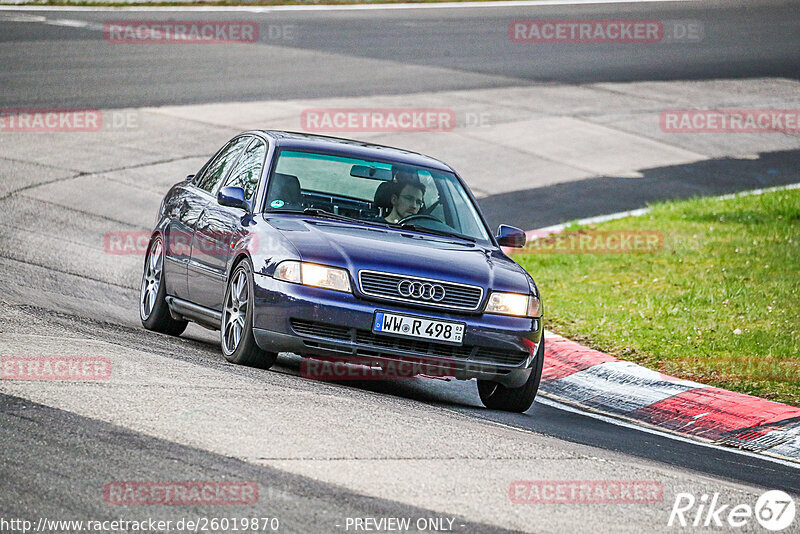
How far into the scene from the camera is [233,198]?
29.5 feet

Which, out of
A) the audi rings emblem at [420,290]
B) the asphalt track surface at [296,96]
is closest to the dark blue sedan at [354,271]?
the audi rings emblem at [420,290]

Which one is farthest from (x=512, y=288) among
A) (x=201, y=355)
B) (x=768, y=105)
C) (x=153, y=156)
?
(x=768, y=105)

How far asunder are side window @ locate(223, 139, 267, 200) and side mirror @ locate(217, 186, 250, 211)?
0.60 feet

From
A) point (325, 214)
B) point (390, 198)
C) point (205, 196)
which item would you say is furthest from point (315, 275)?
point (205, 196)

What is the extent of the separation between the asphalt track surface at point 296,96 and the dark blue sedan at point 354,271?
0.28 metres

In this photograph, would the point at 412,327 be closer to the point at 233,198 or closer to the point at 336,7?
the point at 233,198

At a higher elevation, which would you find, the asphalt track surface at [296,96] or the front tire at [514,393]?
the asphalt track surface at [296,96]

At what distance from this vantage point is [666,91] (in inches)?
1034

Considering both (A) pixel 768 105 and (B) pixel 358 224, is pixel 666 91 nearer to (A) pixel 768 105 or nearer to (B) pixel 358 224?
(A) pixel 768 105

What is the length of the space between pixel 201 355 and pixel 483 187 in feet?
32.7

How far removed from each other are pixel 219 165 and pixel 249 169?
792 mm

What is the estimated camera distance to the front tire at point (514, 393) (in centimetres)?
861

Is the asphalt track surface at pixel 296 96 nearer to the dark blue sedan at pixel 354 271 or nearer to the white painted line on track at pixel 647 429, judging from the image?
the white painted line on track at pixel 647 429

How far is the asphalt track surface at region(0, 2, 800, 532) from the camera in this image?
5508mm
